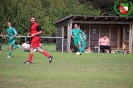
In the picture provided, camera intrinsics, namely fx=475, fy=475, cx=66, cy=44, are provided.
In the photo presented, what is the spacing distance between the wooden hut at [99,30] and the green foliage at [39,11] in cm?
1522

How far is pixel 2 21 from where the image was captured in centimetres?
5212

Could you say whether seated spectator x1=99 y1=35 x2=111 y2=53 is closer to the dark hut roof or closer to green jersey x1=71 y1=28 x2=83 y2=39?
the dark hut roof

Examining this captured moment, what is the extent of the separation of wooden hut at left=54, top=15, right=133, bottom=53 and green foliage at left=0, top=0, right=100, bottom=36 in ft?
49.9

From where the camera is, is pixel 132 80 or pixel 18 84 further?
pixel 132 80

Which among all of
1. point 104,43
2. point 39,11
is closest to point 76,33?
point 104,43

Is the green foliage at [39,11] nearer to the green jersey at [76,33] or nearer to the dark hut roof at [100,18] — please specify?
the dark hut roof at [100,18]

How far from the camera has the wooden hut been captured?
3538 cm

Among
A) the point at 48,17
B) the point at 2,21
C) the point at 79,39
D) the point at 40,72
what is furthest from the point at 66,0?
the point at 40,72

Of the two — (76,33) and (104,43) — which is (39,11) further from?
(76,33)

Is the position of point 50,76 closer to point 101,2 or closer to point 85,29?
point 85,29

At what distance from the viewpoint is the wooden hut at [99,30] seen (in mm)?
35375

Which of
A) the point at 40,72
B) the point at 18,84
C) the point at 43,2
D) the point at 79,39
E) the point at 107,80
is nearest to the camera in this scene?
the point at 18,84

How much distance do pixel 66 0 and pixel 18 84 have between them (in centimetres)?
5493

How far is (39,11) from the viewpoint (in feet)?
187
